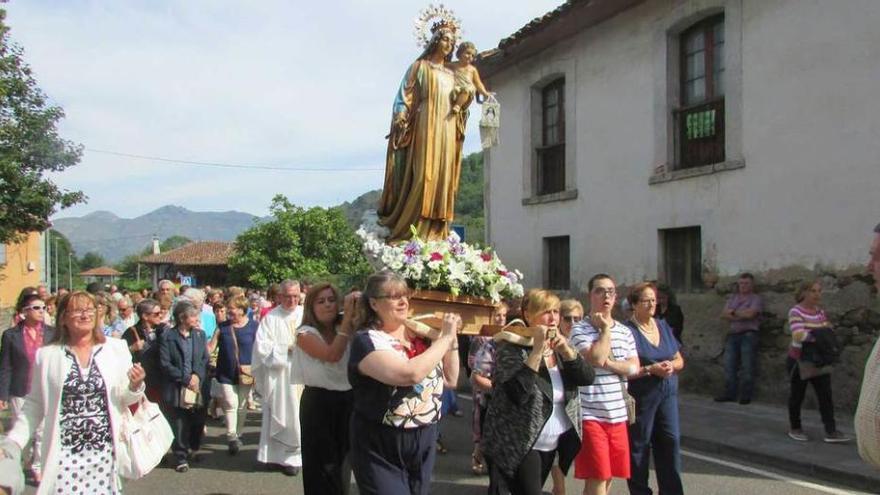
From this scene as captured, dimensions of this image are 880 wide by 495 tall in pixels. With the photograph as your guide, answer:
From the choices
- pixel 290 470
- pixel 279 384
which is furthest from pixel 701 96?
pixel 290 470

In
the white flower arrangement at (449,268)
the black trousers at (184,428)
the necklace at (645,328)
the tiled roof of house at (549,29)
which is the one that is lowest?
the black trousers at (184,428)

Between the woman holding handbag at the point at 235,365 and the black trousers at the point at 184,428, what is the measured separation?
1.28 feet

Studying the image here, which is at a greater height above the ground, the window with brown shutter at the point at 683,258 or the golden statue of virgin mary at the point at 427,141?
the golden statue of virgin mary at the point at 427,141

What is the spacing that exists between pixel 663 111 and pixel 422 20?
26.4ft

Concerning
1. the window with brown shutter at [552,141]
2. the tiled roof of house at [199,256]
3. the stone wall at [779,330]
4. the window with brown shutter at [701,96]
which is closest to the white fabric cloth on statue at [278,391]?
the stone wall at [779,330]

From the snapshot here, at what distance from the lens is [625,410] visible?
5215mm

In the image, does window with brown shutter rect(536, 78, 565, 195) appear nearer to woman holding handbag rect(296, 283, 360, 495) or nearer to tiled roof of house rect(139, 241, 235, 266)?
woman holding handbag rect(296, 283, 360, 495)

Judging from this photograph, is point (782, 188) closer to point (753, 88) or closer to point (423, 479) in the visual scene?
point (753, 88)

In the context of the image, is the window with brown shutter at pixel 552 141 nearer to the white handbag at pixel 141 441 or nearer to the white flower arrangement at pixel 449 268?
the white flower arrangement at pixel 449 268

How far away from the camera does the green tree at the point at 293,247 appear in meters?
43.0

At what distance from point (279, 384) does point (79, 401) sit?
3.25m

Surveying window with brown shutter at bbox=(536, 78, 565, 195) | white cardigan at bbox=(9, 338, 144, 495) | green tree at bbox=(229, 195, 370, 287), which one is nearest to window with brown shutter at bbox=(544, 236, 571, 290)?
window with brown shutter at bbox=(536, 78, 565, 195)

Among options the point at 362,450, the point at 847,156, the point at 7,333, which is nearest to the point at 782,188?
the point at 847,156

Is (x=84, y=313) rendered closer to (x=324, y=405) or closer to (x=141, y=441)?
(x=141, y=441)
